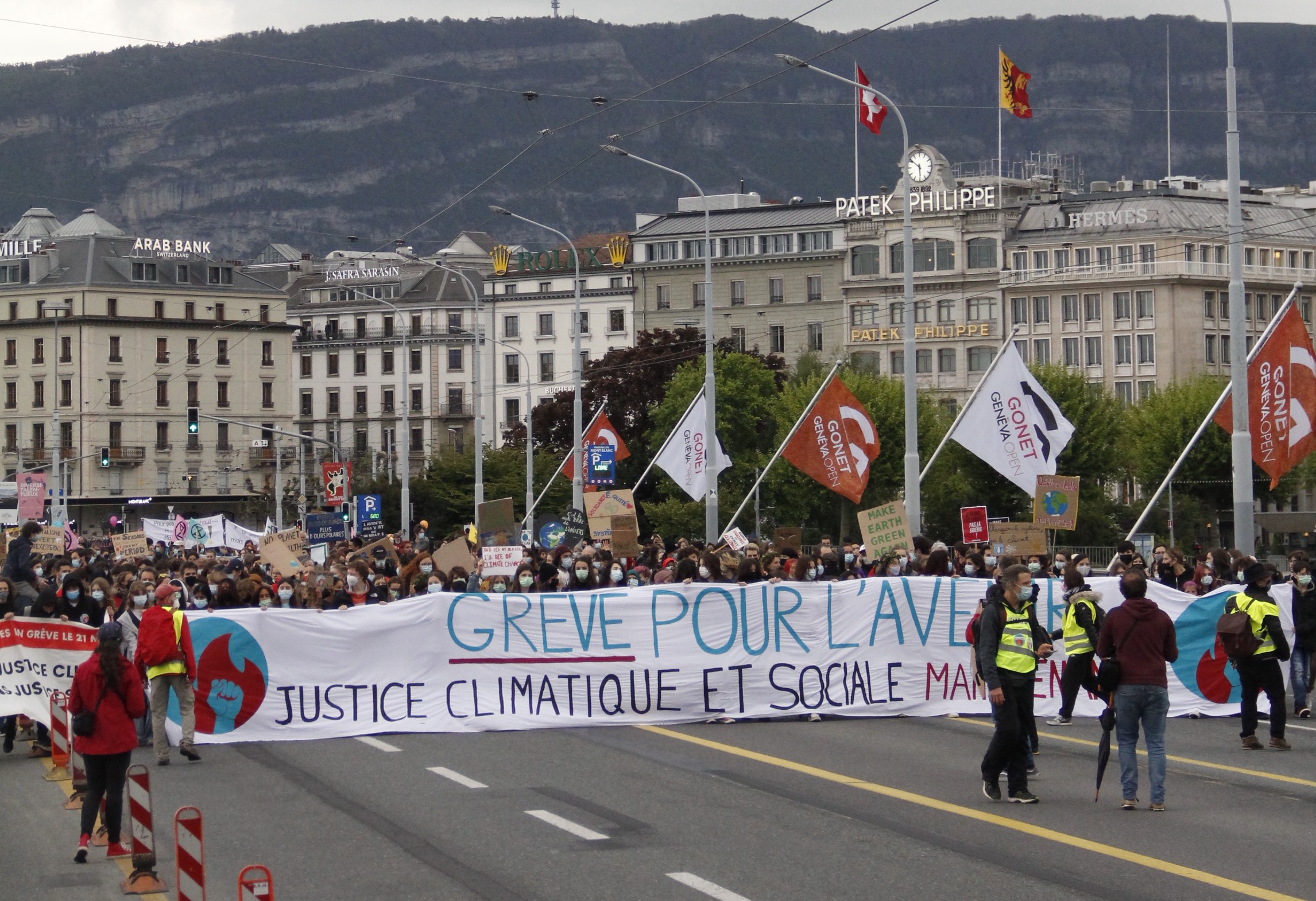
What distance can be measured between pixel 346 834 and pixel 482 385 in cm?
11468

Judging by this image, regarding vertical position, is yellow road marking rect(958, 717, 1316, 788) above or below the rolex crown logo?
below

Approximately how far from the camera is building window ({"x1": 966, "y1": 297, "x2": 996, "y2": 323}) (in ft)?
348

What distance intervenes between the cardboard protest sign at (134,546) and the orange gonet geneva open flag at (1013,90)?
20.9m

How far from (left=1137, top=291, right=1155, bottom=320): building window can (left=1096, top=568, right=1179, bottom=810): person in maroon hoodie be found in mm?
91412

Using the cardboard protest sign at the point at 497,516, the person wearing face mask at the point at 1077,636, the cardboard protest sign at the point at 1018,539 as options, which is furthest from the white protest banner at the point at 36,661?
the cardboard protest sign at the point at 497,516

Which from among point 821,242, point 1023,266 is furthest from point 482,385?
point 1023,266

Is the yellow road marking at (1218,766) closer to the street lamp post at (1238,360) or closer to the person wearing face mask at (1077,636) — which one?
the person wearing face mask at (1077,636)

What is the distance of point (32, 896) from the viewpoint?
1125cm

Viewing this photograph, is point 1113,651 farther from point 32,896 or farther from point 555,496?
point 555,496

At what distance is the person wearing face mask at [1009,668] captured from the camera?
13797 millimetres

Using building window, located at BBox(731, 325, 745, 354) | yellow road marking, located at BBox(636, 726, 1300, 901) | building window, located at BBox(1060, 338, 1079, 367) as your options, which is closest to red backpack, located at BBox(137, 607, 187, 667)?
yellow road marking, located at BBox(636, 726, 1300, 901)

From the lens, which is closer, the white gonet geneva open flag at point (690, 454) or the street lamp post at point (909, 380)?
the street lamp post at point (909, 380)

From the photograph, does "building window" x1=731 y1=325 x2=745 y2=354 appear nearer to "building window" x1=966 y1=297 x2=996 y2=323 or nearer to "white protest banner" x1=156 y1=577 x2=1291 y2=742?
"building window" x1=966 y1=297 x2=996 y2=323

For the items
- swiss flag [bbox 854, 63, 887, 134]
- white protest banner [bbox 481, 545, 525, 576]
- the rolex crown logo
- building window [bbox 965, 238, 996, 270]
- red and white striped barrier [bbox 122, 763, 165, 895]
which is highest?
the rolex crown logo
